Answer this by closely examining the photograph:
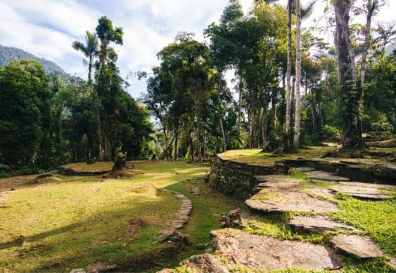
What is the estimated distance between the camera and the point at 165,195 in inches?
317

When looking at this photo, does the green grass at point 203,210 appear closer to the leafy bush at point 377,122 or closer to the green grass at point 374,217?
the green grass at point 374,217

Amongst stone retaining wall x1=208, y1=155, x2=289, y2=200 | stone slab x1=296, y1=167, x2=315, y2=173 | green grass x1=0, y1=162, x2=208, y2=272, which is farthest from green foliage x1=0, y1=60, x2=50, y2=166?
stone slab x1=296, y1=167, x2=315, y2=173

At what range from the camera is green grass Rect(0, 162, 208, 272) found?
12.6 ft

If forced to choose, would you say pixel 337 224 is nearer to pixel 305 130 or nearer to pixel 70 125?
pixel 70 125

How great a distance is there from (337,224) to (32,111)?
799 inches

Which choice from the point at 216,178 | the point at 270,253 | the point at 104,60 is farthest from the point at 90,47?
the point at 270,253

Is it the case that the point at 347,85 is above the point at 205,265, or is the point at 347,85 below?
above

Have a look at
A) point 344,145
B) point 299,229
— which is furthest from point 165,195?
point 344,145

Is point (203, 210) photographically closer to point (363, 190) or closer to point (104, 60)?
point (363, 190)

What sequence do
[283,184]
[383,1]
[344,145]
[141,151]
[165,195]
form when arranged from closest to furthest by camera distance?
[283,184] < [165,195] < [344,145] < [383,1] < [141,151]

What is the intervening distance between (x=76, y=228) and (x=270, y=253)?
3.95 meters

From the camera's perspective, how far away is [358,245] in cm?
257

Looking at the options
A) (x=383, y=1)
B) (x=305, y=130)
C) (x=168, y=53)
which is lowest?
(x=305, y=130)

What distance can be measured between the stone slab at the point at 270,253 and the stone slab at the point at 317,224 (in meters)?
0.32
